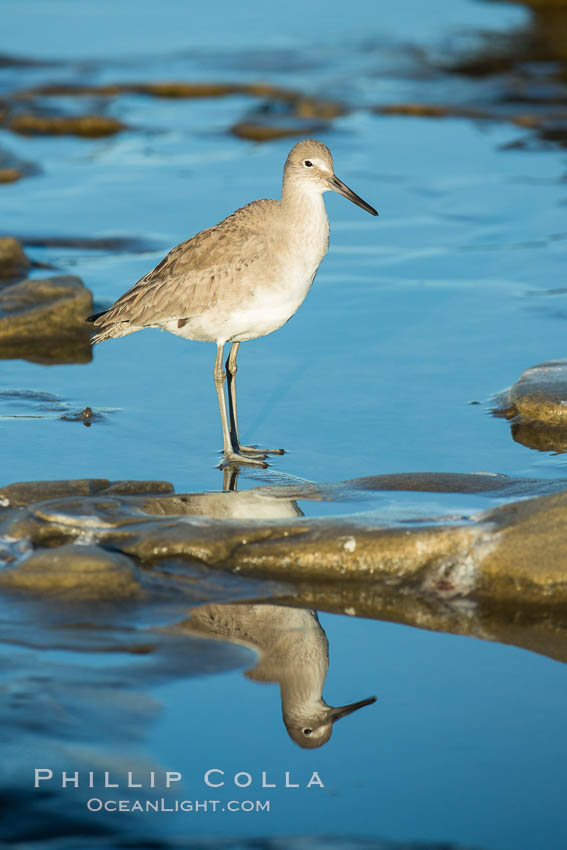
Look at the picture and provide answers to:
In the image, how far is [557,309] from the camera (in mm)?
9547

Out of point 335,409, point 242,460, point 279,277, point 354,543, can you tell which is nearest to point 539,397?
point 335,409

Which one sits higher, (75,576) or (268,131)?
(268,131)

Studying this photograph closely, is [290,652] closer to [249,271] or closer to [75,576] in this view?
[75,576]

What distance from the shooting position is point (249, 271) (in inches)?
278

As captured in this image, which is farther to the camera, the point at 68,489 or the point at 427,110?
the point at 427,110

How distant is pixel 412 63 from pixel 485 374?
12682mm

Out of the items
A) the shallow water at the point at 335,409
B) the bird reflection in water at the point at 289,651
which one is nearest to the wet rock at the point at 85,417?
the shallow water at the point at 335,409

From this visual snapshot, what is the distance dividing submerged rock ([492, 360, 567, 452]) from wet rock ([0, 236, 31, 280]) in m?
4.54

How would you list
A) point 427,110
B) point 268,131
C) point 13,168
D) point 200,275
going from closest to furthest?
point 200,275
point 13,168
point 268,131
point 427,110

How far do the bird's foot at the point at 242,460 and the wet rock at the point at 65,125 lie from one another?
401 inches

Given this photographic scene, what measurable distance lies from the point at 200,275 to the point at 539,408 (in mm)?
2131

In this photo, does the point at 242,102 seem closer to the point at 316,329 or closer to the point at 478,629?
the point at 316,329

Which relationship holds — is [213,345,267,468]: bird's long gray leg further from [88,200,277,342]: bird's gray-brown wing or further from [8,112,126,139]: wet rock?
[8,112,126,139]: wet rock

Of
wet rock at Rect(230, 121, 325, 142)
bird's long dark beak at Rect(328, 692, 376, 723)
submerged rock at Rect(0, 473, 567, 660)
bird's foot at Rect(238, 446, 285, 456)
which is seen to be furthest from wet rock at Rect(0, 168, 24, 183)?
bird's long dark beak at Rect(328, 692, 376, 723)
